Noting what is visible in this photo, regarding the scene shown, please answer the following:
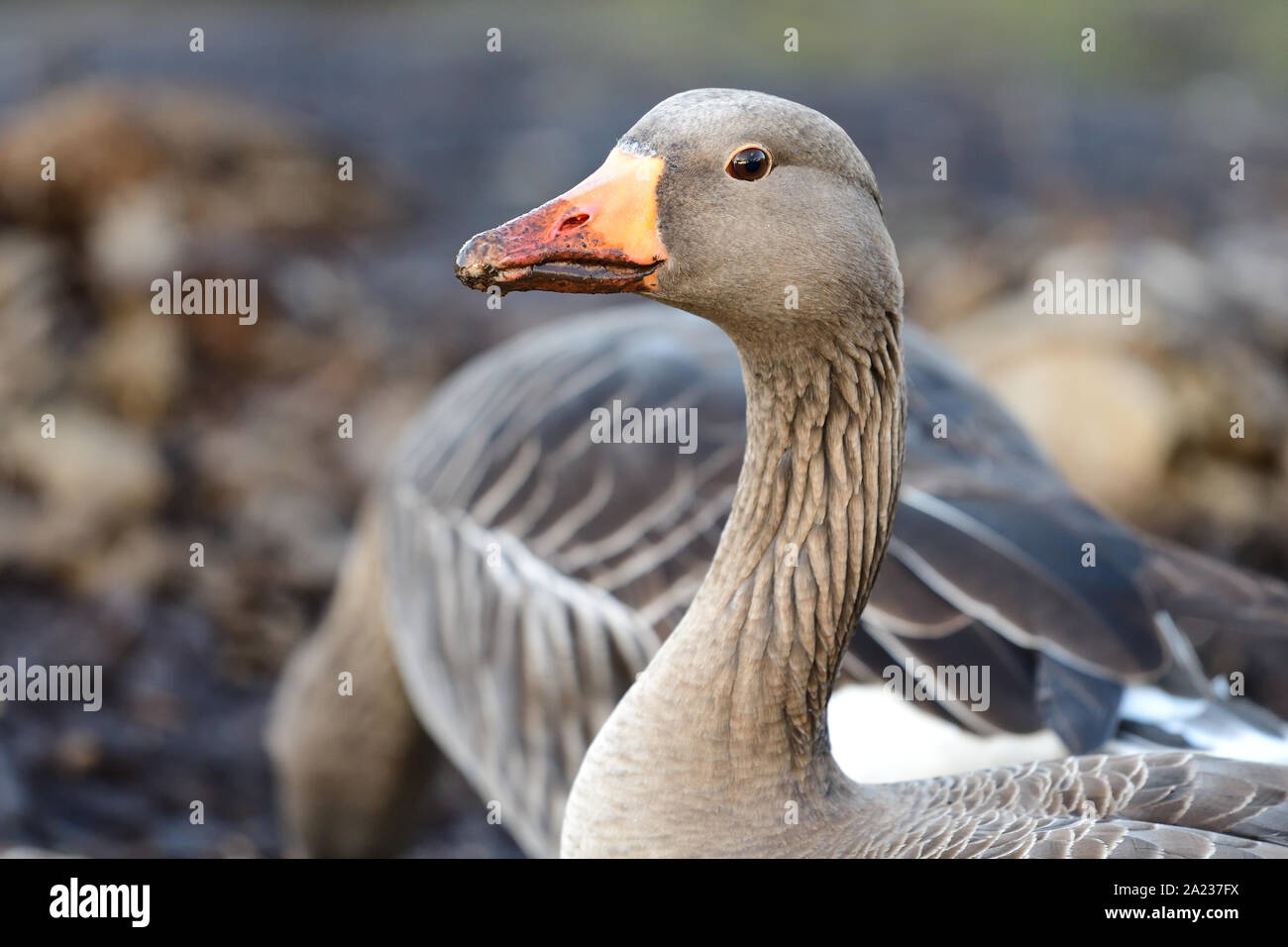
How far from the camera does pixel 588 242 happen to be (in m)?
2.36

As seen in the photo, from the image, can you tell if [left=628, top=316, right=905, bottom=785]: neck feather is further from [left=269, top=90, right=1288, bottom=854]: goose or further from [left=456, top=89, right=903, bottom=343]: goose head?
[left=456, top=89, right=903, bottom=343]: goose head

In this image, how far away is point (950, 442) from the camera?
11.9 ft

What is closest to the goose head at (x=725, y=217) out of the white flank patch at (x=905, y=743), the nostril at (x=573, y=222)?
the nostril at (x=573, y=222)

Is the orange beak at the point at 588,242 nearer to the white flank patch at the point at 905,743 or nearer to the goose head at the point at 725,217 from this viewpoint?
the goose head at the point at 725,217

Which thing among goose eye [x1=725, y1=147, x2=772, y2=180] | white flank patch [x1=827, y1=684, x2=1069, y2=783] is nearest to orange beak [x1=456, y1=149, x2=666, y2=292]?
goose eye [x1=725, y1=147, x2=772, y2=180]

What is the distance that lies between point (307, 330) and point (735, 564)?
5188mm

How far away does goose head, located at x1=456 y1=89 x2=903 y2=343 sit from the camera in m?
2.38

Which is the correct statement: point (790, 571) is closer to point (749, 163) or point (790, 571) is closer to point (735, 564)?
point (735, 564)

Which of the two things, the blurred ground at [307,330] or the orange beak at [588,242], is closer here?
the orange beak at [588,242]

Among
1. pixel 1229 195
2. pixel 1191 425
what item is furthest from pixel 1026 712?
pixel 1229 195

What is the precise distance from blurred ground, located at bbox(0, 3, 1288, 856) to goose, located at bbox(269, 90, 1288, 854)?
86cm

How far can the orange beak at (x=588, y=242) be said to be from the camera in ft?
7.63

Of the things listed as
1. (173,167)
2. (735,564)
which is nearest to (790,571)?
(735,564)

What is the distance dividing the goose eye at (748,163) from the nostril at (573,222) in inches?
10.4
